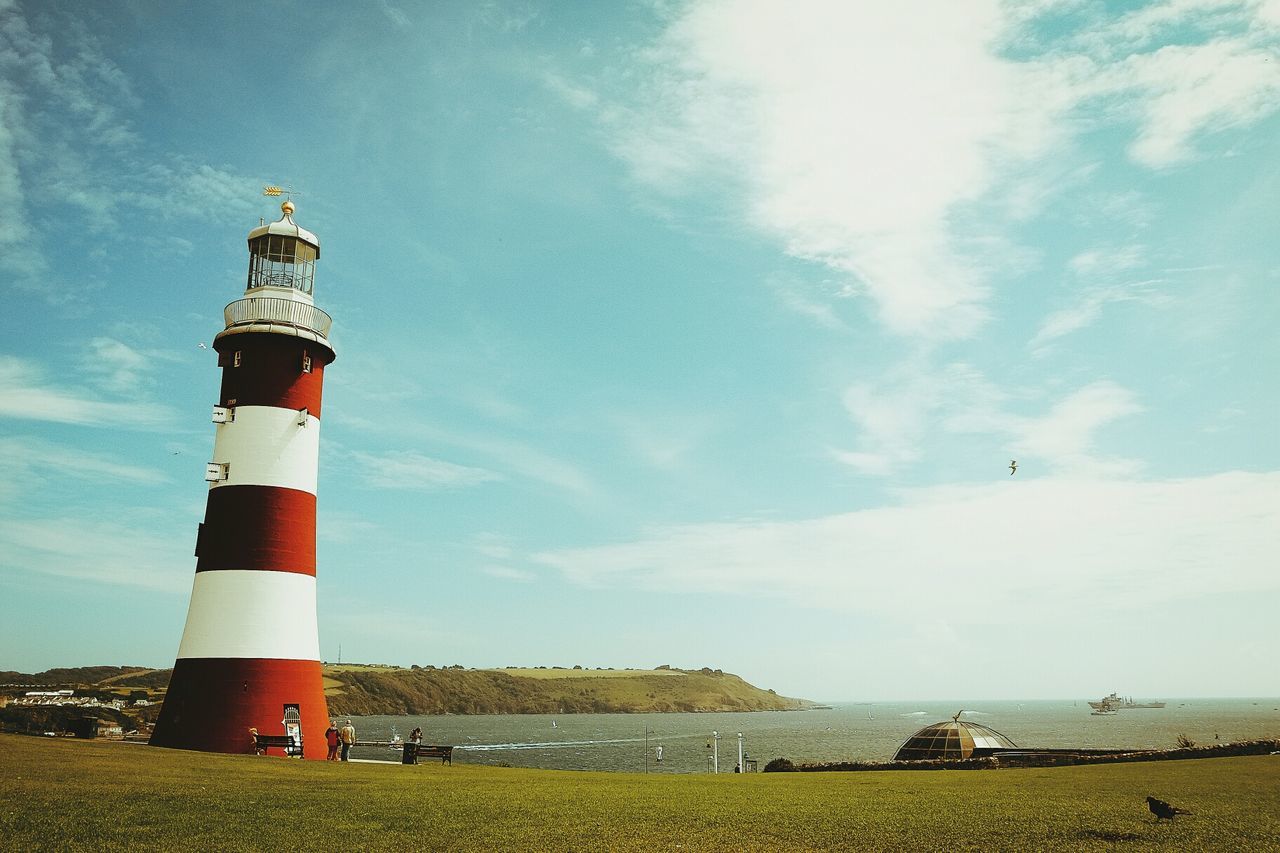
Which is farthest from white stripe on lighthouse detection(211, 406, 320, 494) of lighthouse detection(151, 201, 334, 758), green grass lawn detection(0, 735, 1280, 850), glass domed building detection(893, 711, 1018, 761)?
glass domed building detection(893, 711, 1018, 761)

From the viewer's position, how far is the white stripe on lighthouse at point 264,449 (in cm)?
3058

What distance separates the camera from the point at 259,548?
29.9 meters

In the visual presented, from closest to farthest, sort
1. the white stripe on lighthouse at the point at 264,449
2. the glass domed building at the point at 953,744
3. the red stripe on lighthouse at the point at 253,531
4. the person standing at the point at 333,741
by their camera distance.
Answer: the red stripe on lighthouse at the point at 253,531 → the person standing at the point at 333,741 → the white stripe on lighthouse at the point at 264,449 → the glass domed building at the point at 953,744

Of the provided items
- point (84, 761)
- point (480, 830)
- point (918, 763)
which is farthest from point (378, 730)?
point (480, 830)

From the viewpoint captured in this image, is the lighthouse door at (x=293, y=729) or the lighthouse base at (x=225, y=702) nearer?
the lighthouse base at (x=225, y=702)

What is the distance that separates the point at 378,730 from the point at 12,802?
149692 millimetres

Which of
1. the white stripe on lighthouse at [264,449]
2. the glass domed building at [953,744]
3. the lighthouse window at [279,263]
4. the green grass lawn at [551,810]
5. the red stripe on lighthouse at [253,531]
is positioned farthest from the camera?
the glass domed building at [953,744]

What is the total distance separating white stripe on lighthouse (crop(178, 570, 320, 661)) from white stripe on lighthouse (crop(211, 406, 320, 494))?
3364 mm

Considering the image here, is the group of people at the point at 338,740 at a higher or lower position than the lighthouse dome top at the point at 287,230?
lower

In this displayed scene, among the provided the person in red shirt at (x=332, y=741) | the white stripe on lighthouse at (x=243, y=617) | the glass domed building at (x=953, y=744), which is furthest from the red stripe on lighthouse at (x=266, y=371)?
the glass domed building at (x=953, y=744)

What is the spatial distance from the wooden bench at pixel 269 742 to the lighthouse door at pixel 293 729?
13cm

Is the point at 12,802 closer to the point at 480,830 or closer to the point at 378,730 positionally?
the point at 480,830

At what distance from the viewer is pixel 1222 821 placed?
15.6 meters

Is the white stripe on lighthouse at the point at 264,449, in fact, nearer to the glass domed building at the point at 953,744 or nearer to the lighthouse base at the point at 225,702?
the lighthouse base at the point at 225,702
